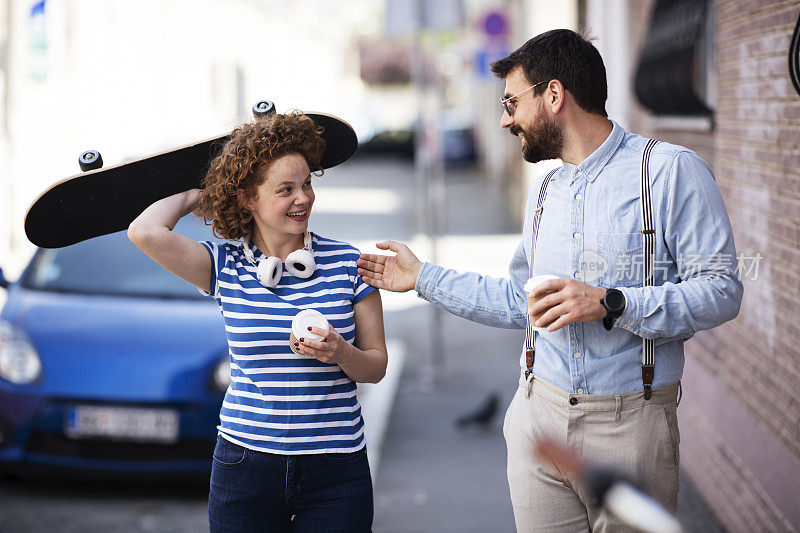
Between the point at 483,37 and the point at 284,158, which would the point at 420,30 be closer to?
the point at 284,158

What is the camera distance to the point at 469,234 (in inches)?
748

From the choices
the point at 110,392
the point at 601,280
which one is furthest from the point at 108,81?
the point at 601,280

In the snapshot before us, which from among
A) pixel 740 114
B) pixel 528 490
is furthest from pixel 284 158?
pixel 740 114

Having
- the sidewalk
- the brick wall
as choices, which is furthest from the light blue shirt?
the sidewalk

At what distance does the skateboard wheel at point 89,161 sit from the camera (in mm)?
3029

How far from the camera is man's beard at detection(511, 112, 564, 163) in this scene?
298cm

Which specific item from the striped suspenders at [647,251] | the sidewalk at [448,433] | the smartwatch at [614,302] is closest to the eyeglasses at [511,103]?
the striped suspenders at [647,251]

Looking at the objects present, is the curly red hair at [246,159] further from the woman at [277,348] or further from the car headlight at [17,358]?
the car headlight at [17,358]

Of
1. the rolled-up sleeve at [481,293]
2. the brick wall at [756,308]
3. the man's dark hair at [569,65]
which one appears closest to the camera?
the man's dark hair at [569,65]

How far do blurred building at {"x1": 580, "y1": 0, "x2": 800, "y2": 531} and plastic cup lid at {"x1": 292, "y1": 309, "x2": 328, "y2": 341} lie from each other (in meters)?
2.26

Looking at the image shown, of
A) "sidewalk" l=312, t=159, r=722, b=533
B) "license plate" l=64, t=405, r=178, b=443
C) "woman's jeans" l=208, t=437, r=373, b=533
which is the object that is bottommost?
"sidewalk" l=312, t=159, r=722, b=533

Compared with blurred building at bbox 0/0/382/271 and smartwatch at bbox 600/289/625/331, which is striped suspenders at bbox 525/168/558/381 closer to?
smartwatch at bbox 600/289/625/331

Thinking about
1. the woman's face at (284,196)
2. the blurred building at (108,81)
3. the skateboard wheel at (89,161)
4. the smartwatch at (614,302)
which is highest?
the blurred building at (108,81)

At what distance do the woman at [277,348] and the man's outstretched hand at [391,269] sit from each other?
0.05m
